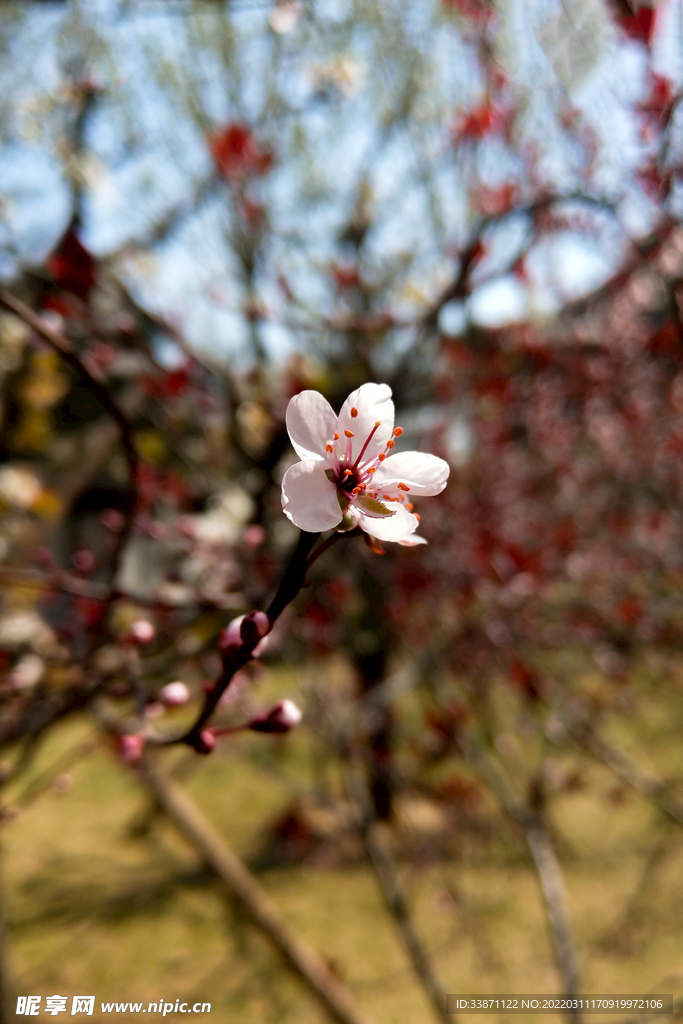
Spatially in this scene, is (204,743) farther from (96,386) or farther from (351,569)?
(351,569)

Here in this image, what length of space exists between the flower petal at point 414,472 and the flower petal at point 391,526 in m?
0.05

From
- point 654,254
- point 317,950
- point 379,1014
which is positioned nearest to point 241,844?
point 317,950

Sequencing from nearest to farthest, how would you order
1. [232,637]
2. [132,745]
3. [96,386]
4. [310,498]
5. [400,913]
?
[310,498], [232,637], [132,745], [96,386], [400,913]

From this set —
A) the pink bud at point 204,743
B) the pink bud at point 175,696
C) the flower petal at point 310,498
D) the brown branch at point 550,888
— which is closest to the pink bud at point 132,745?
the pink bud at point 175,696

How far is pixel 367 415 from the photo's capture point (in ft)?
2.17

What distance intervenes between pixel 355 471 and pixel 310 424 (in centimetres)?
7

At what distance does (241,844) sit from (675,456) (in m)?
3.94

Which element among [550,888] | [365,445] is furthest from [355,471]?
[550,888]

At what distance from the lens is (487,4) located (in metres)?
2.45

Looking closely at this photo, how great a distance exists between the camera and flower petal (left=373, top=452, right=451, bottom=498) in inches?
24.5

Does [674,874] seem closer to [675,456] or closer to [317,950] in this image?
[317,950]

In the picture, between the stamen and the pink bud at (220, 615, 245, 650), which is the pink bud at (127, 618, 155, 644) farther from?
the stamen

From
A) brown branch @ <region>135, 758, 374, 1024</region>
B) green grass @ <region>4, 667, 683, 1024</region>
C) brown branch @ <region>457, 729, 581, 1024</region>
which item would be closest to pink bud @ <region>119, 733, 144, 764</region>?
brown branch @ <region>457, 729, 581, 1024</region>

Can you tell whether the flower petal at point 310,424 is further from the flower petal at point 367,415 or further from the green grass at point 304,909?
the green grass at point 304,909
